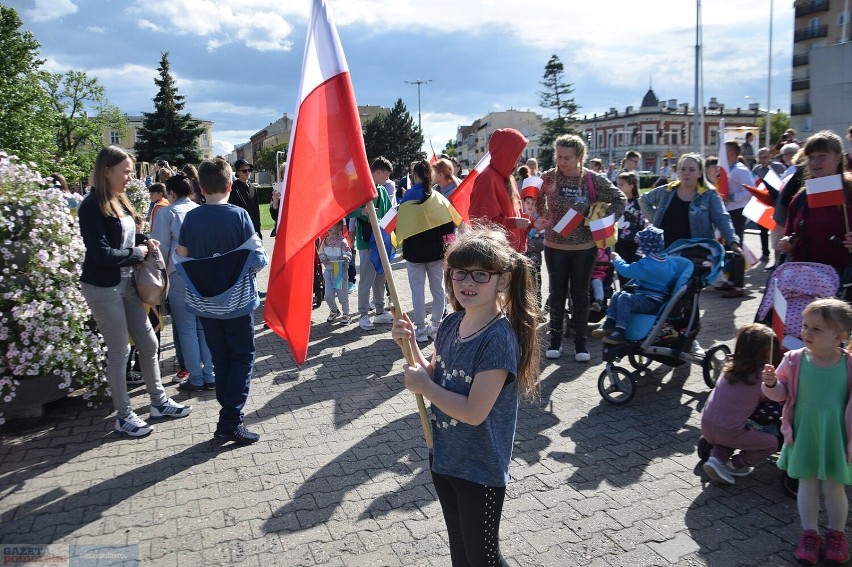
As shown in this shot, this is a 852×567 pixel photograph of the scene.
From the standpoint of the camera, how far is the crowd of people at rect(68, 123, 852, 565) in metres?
2.36

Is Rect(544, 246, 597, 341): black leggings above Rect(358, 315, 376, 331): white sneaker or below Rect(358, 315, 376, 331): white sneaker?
above

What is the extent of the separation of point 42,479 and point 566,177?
5346 mm

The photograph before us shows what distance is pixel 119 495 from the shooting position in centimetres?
392

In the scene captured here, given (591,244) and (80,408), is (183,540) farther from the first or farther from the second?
(591,244)

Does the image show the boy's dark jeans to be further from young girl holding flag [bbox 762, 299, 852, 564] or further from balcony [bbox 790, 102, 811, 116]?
balcony [bbox 790, 102, 811, 116]

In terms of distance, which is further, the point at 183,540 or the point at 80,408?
the point at 80,408

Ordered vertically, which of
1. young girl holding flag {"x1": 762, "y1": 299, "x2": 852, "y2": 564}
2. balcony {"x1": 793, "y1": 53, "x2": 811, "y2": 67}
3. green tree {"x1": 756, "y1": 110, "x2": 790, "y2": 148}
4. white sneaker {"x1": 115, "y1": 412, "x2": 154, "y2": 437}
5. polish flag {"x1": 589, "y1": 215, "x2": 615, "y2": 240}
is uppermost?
balcony {"x1": 793, "y1": 53, "x2": 811, "y2": 67}

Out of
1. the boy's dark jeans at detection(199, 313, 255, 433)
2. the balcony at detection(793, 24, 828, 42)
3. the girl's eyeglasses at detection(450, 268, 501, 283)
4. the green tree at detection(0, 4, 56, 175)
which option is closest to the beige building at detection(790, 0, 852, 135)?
the balcony at detection(793, 24, 828, 42)

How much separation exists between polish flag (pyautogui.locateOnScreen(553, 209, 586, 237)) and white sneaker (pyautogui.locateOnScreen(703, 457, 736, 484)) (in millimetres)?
2800

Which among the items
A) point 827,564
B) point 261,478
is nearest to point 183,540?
point 261,478

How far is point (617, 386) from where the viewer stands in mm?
5258

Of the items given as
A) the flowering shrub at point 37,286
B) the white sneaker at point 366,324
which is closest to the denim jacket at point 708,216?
the white sneaker at point 366,324

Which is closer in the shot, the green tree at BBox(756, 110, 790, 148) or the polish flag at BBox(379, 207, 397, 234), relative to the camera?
the polish flag at BBox(379, 207, 397, 234)

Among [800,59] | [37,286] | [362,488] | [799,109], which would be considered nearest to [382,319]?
[37,286]
